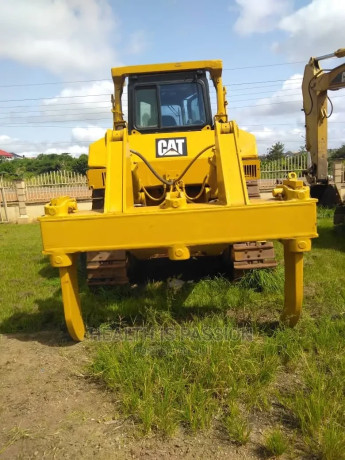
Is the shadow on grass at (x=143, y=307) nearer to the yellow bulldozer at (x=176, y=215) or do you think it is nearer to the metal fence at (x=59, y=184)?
the yellow bulldozer at (x=176, y=215)

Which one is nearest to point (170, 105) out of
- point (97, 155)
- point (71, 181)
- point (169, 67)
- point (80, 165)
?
point (169, 67)

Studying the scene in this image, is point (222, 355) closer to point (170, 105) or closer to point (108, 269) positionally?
point (108, 269)

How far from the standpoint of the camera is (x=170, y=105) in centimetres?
523

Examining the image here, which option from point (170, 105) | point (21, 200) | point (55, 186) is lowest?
point (21, 200)

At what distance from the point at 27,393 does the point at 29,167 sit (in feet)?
148

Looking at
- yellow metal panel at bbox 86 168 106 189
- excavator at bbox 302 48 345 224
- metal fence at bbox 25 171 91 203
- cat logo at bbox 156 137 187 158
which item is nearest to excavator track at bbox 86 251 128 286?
yellow metal panel at bbox 86 168 106 189

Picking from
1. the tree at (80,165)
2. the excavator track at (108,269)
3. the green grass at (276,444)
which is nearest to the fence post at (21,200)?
the excavator track at (108,269)

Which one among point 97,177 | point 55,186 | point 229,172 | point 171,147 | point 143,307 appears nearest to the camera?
point 229,172

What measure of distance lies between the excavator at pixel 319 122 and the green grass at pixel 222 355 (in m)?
4.49

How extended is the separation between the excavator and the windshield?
362cm

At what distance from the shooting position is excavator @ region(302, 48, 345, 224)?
25.8 feet

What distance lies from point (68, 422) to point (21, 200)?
1398 cm

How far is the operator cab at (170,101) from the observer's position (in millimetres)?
5227

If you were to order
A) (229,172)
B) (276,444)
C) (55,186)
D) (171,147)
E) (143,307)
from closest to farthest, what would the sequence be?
(276,444), (229,172), (143,307), (171,147), (55,186)
